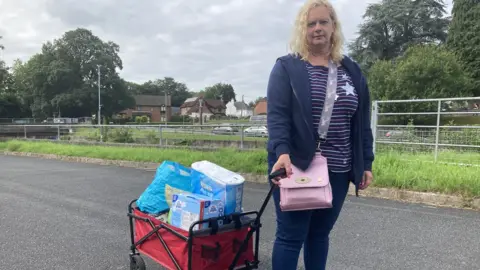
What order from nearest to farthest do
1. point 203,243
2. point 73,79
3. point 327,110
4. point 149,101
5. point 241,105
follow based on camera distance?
point 327,110, point 203,243, point 73,79, point 149,101, point 241,105

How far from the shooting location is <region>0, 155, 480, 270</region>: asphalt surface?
3.38 meters

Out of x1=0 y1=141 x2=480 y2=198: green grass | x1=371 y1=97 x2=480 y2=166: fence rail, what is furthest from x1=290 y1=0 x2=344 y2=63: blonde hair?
x1=371 y1=97 x2=480 y2=166: fence rail

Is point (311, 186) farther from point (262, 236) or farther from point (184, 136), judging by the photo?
point (184, 136)

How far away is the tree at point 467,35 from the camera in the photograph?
108ft

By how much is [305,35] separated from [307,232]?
1.17 metres

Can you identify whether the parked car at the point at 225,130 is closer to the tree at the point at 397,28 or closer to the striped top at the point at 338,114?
the striped top at the point at 338,114

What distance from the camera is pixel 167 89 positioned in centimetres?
12850

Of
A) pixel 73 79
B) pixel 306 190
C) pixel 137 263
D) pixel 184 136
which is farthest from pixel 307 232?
pixel 73 79

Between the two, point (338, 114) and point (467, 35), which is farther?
point (467, 35)

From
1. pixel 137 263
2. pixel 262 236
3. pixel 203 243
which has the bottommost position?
pixel 262 236

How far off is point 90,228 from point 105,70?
6358 cm

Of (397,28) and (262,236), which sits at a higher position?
(397,28)

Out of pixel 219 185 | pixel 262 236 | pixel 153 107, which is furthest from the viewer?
pixel 153 107

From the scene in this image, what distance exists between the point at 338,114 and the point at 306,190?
480 millimetres
